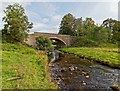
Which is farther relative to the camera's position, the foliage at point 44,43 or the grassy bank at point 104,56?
the foliage at point 44,43

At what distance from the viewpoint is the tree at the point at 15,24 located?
5038 centimetres

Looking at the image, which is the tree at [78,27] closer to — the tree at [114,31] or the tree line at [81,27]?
the tree line at [81,27]

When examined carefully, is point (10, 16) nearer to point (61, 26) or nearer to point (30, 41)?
point (30, 41)

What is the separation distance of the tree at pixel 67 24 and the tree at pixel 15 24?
33753 millimetres

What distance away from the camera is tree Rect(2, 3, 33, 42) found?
5038cm

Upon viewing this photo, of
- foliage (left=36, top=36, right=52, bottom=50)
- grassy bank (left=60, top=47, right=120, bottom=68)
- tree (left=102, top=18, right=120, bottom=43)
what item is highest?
tree (left=102, top=18, right=120, bottom=43)

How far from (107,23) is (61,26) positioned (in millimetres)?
19964

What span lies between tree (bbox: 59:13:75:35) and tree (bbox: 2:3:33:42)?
33753 millimetres

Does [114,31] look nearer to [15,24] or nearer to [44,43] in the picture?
[44,43]

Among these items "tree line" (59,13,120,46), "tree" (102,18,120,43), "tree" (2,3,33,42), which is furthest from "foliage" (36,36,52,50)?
"tree" (102,18,120,43)

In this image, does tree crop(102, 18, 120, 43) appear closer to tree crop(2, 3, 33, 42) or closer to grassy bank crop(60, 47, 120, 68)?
grassy bank crop(60, 47, 120, 68)

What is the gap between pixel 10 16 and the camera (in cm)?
5197

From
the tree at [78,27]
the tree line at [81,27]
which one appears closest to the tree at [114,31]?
the tree line at [81,27]

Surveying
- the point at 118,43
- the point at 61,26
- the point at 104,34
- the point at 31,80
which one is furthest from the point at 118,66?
the point at 61,26
